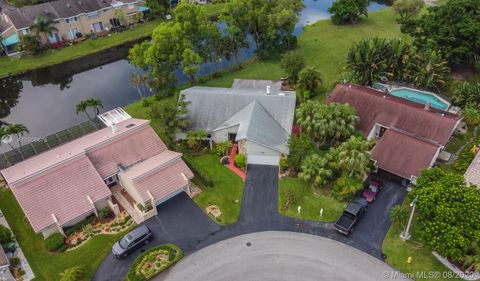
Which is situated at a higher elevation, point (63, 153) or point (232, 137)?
point (232, 137)

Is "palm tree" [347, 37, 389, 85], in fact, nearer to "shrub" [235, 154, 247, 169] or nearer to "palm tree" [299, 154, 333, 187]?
"palm tree" [299, 154, 333, 187]

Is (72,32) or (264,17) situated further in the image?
(72,32)

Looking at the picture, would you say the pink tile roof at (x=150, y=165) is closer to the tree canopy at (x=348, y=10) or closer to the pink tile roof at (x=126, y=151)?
the pink tile roof at (x=126, y=151)

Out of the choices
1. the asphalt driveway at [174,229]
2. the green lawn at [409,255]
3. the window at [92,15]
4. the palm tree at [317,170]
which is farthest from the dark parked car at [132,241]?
the window at [92,15]

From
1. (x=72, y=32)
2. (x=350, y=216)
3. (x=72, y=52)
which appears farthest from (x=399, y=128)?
(x=72, y=32)

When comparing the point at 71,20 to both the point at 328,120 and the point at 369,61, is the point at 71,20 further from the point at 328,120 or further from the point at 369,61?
the point at 328,120

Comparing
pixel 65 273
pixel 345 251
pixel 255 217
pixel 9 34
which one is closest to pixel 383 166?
pixel 345 251
